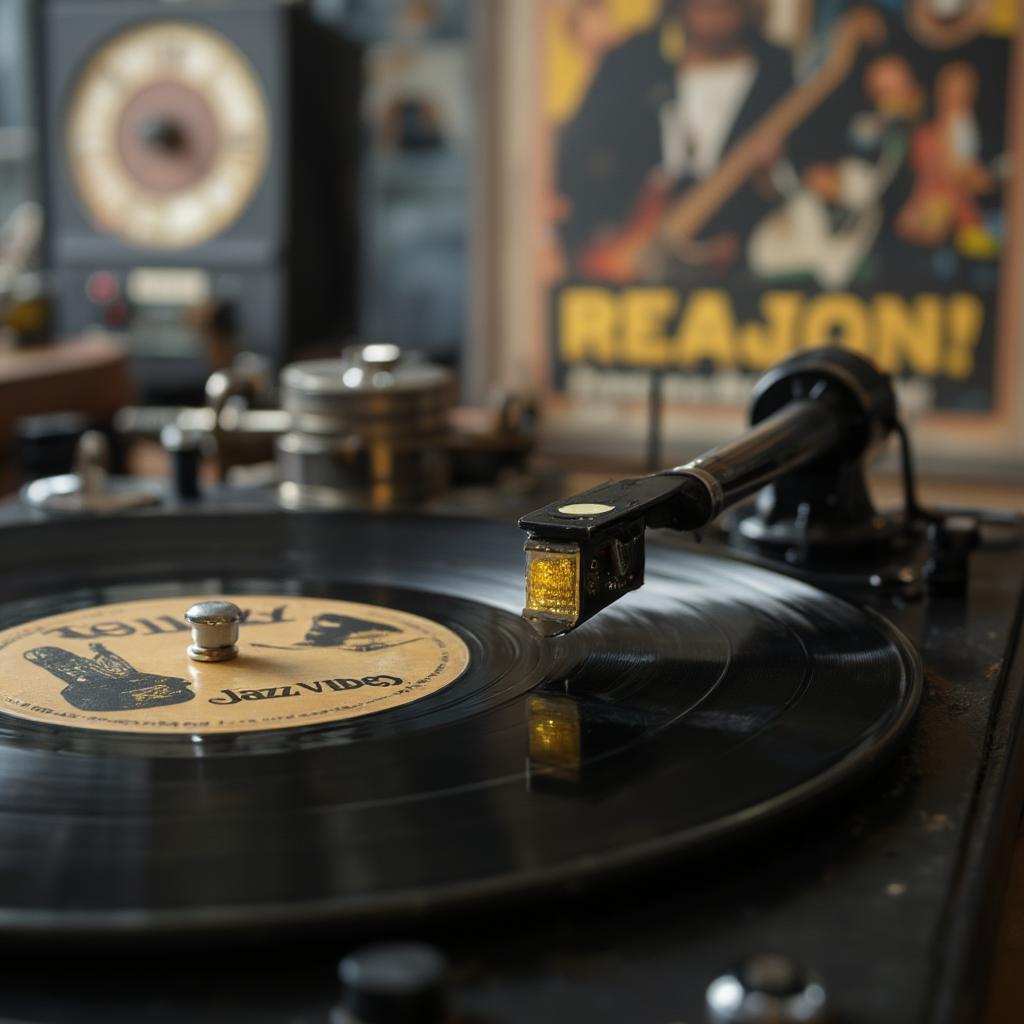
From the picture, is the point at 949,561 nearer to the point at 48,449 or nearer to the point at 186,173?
the point at 48,449

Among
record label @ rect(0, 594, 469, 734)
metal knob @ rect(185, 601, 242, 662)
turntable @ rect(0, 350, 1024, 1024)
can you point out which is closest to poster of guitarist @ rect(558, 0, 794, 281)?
turntable @ rect(0, 350, 1024, 1024)

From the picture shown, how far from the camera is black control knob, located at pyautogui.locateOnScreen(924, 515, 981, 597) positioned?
876mm

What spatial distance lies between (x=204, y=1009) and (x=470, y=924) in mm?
82

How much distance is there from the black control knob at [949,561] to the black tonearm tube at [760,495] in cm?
8

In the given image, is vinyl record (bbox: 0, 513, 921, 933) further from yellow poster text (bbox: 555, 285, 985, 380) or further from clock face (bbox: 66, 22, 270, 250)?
clock face (bbox: 66, 22, 270, 250)

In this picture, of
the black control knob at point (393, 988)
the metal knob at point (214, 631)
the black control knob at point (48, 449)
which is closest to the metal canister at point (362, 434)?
the black control knob at point (48, 449)

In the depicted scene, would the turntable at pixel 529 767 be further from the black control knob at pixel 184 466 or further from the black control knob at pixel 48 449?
the black control knob at pixel 48 449

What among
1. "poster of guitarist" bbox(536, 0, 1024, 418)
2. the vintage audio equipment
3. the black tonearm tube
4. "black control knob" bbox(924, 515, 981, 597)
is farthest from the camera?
the vintage audio equipment

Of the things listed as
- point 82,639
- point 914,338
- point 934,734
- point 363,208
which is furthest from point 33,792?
point 363,208

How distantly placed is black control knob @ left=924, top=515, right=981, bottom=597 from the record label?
315mm

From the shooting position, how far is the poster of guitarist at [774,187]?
2322 mm

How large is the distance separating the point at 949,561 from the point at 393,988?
612mm

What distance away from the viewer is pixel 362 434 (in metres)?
A: 1.10

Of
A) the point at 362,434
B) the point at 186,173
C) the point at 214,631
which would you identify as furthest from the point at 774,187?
the point at 214,631
